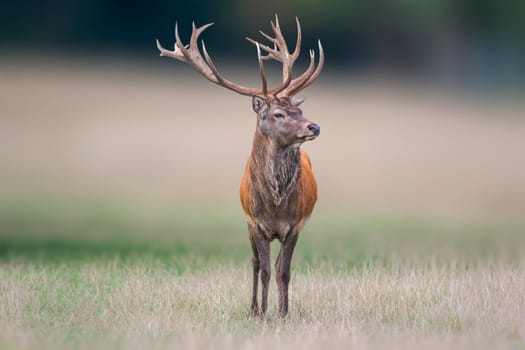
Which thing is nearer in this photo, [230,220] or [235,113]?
[230,220]

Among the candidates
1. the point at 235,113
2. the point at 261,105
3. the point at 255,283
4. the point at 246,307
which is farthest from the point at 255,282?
the point at 235,113

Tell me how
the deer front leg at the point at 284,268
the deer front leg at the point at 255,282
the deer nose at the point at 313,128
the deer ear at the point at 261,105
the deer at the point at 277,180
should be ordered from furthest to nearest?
1. the deer front leg at the point at 255,282
2. the deer front leg at the point at 284,268
3. the deer ear at the point at 261,105
4. the deer at the point at 277,180
5. the deer nose at the point at 313,128

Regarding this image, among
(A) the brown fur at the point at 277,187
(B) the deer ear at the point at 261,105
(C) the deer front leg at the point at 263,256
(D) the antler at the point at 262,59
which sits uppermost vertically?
(D) the antler at the point at 262,59

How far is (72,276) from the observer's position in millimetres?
9984

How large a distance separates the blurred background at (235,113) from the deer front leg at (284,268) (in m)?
5.66

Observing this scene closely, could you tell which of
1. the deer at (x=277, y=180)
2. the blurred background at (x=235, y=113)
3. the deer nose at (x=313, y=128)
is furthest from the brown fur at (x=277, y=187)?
the blurred background at (x=235, y=113)

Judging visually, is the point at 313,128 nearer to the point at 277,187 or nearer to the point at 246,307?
the point at 277,187

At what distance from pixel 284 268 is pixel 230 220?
8.40 m

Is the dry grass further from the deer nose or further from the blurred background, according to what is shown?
the blurred background

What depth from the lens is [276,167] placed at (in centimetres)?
815

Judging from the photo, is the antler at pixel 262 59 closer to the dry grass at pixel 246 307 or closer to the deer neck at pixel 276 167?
the deer neck at pixel 276 167

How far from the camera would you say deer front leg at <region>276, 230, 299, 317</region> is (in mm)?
8312

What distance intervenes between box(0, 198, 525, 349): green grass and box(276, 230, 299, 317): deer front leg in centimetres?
14

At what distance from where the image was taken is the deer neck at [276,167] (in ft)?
26.7
